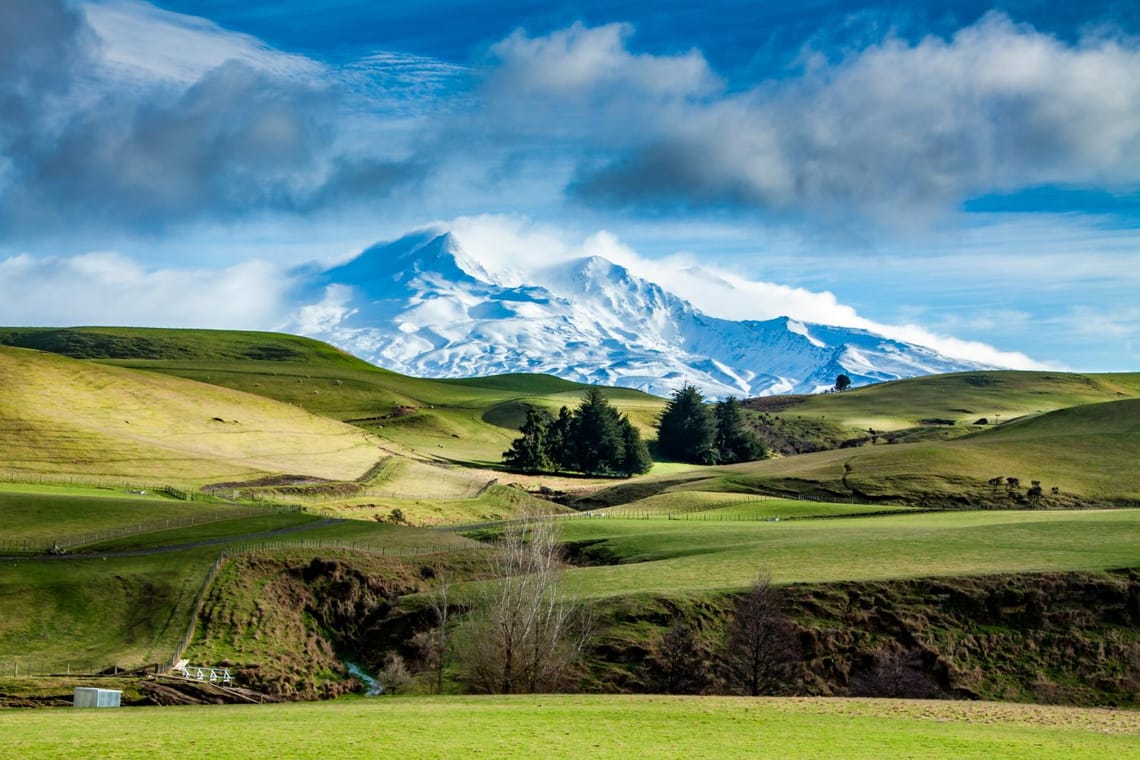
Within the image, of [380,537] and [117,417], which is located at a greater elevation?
[117,417]

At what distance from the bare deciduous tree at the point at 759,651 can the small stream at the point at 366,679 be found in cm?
1733

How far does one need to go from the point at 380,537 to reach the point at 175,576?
1932 centimetres

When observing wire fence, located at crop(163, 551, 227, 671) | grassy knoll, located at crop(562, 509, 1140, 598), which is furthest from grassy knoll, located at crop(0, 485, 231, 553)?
grassy knoll, located at crop(562, 509, 1140, 598)

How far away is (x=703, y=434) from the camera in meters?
188

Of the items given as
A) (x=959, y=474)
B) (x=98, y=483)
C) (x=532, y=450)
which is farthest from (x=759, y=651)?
(x=532, y=450)

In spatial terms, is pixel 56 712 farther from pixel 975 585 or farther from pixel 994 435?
pixel 994 435

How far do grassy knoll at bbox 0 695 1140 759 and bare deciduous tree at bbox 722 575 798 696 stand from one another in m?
11.1

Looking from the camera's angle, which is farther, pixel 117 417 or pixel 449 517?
pixel 117 417

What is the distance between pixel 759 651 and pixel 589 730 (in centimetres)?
2186

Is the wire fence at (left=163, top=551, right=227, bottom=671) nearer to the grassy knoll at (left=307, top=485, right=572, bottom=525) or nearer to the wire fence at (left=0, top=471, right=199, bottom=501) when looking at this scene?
the grassy knoll at (left=307, top=485, right=572, bottom=525)

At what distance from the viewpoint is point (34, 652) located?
5362 centimetres

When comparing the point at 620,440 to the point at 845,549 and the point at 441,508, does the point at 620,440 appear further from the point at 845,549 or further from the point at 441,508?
the point at 845,549

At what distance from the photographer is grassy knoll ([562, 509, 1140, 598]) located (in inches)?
2517

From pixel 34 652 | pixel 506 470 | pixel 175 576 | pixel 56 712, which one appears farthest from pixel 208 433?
pixel 56 712
